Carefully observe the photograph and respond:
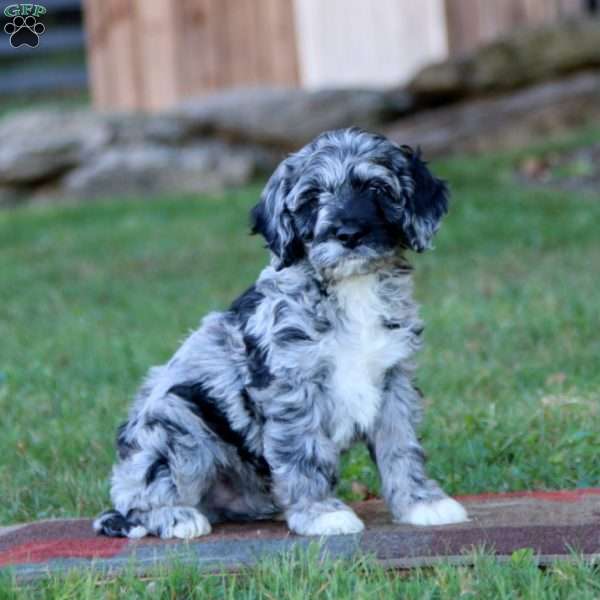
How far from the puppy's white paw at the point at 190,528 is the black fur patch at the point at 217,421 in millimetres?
319

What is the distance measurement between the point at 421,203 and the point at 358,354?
686mm

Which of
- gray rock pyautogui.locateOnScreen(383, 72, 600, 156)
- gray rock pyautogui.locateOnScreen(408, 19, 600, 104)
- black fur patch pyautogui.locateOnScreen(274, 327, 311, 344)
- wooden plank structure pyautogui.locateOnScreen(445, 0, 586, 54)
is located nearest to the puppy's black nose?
black fur patch pyautogui.locateOnScreen(274, 327, 311, 344)

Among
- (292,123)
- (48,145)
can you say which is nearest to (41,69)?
(48,145)

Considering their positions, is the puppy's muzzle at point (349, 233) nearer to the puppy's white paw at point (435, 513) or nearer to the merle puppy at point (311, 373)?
the merle puppy at point (311, 373)

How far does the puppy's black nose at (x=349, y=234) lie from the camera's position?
5.11 meters

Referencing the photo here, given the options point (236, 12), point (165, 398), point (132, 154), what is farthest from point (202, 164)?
point (165, 398)

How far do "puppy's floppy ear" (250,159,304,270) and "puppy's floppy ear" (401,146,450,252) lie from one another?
0.45 metres

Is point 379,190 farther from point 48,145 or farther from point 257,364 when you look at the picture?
point 48,145

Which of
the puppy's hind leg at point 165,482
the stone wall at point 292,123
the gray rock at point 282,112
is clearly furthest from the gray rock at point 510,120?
the puppy's hind leg at point 165,482

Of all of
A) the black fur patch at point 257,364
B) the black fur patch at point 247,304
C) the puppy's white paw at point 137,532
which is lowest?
the puppy's white paw at point 137,532

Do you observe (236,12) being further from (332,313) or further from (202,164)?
(332,313)

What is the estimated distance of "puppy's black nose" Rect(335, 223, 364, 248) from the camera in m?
5.11

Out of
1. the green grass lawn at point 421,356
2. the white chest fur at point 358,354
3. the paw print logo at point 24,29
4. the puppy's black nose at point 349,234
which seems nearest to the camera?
the puppy's black nose at point 349,234

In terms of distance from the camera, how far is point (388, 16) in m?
19.1
